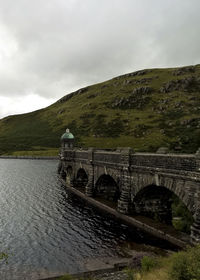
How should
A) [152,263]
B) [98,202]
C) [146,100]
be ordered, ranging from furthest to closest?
[146,100]
[98,202]
[152,263]

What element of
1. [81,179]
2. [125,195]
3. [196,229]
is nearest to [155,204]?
[125,195]

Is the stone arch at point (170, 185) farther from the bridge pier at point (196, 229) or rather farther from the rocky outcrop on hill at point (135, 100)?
the rocky outcrop on hill at point (135, 100)

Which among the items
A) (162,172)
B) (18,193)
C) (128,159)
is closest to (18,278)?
(162,172)

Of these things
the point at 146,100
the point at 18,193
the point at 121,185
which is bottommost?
the point at 18,193

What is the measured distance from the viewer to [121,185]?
98.1 ft

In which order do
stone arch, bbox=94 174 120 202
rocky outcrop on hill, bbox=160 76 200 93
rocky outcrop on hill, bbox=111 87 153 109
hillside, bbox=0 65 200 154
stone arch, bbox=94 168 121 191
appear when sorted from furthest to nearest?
1. rocky outcrop on hill, bbox=111 87 153 109
2. rocky outcrop on hill, bbox=160 76 200 93
3. hillside, bbox=0 65 200 154
4. stone arch, bbox=94 174 120 202
5. stone arch, bbox=94 168 121 191

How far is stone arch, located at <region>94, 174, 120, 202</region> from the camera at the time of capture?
3808 cm

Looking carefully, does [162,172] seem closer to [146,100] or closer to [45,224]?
[45,224]

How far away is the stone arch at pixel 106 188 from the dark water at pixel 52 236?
12.9 ft

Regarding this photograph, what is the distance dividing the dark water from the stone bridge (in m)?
3.82

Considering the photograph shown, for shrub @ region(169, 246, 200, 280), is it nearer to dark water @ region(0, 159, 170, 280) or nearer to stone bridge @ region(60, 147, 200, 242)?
stone bridge @ region(60, 147, 200, 242)

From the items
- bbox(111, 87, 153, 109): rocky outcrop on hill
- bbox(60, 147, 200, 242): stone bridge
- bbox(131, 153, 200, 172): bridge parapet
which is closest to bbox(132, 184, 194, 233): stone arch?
bbox(60, 147, 200, 242): stone bridge

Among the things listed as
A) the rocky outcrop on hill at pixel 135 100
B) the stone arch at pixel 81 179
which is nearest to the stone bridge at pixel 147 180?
the stone arch at pixel 81 179

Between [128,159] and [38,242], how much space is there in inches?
501
